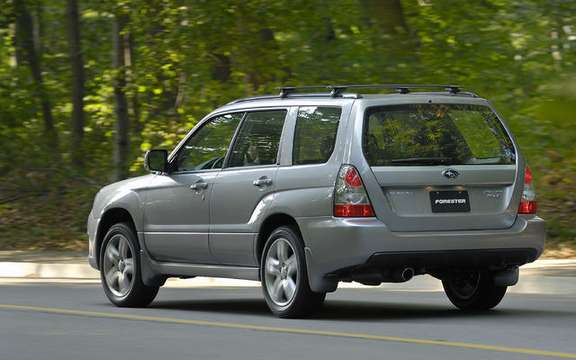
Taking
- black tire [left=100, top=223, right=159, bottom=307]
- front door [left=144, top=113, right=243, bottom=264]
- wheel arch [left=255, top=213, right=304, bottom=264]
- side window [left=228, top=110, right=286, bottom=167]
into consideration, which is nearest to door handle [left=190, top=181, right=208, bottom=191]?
front door [left=144, top=113, right=243, bottom=264]

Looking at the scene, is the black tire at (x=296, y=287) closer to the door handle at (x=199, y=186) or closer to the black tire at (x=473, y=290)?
the door handle at (x=199, y=186)

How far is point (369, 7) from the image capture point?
2166cm

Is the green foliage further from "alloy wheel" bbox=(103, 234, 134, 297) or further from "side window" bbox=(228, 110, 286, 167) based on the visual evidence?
"alloy wheel" bbox=(103, 234, 134, 297)

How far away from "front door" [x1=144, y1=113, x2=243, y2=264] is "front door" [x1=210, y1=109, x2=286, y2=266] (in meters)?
0.14

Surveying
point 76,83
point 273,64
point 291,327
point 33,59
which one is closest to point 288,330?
point 291,327

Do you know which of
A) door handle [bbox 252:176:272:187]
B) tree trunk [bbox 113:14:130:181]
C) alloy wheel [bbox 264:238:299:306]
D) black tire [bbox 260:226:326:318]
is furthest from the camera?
tree trunk [bbox 113:14:130:181]

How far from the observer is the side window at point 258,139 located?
35.8 ft

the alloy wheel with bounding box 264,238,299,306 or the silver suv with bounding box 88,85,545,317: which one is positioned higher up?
the silver suv with bounding box 88,85,545,317

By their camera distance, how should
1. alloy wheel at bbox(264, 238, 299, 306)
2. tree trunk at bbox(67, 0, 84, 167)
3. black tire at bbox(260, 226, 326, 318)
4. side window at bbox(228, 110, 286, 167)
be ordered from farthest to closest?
tree trunk at bbox(67, 0, 84, 167)
side window at bbox(228, 110, 286, 167)
alloy wheel at bbox(264, 238, 299, 306)
black tire at bbox(260, 226, 326, 318)

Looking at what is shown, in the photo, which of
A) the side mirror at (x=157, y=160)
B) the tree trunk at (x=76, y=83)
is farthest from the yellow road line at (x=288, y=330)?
the tree trunk at (x=76, y=83)

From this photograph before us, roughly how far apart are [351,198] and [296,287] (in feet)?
2.89

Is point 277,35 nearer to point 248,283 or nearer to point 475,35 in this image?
point 475,35

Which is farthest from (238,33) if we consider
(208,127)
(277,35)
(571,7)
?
(208,127)

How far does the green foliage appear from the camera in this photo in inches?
791
